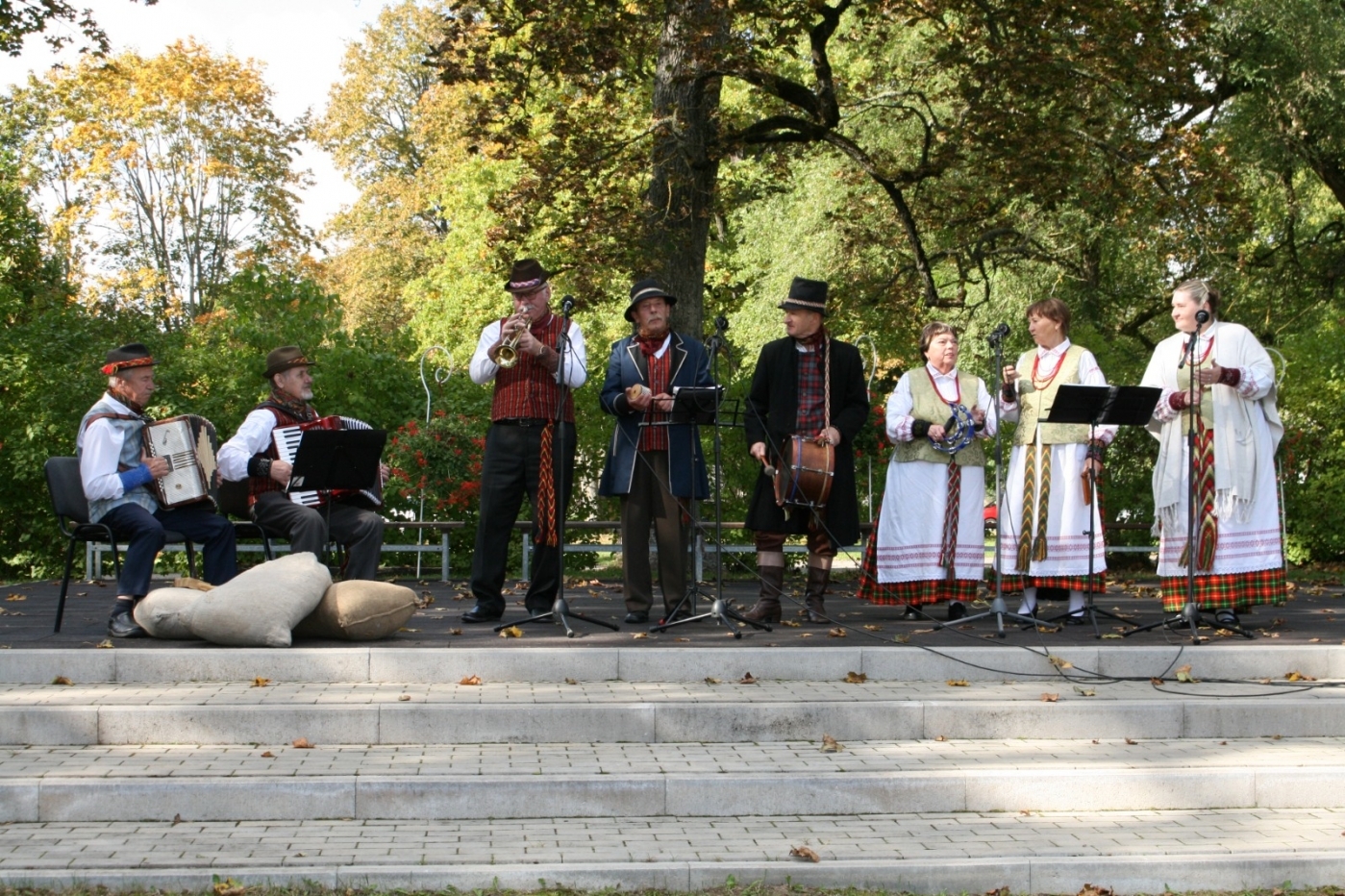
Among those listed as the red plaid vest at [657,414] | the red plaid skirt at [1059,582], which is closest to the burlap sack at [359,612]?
the red plaid vest at [657,414]

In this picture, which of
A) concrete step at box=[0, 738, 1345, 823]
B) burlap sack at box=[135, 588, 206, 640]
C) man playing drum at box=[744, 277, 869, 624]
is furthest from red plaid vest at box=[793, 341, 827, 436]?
burlap sack at box=[135, 588, 206, 640]

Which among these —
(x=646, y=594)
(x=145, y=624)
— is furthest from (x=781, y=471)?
(x=145, y=624)

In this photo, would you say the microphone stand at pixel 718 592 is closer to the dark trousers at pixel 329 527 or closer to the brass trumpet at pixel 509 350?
the brass trumpet at pixel 509 350

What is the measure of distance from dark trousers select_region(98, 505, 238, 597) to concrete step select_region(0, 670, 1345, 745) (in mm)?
1248

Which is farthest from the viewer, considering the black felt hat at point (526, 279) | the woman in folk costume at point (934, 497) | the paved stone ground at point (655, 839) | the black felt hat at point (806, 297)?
the woman in folk costume at point (934, 497)

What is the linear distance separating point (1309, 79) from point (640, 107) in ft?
32.8

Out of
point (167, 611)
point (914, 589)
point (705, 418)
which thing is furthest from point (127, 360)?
point (914, 589)

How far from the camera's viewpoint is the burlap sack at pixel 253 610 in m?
7.91

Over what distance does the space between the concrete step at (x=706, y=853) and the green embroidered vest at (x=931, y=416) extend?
13.5ft

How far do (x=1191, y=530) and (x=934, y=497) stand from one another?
1.89 meters

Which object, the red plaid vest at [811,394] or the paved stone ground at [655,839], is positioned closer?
the paved stone ground at [655,839]

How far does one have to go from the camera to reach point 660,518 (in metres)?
9.23

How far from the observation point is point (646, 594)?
9.39m

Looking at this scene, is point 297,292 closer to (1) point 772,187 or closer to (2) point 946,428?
(1) point 772,187
